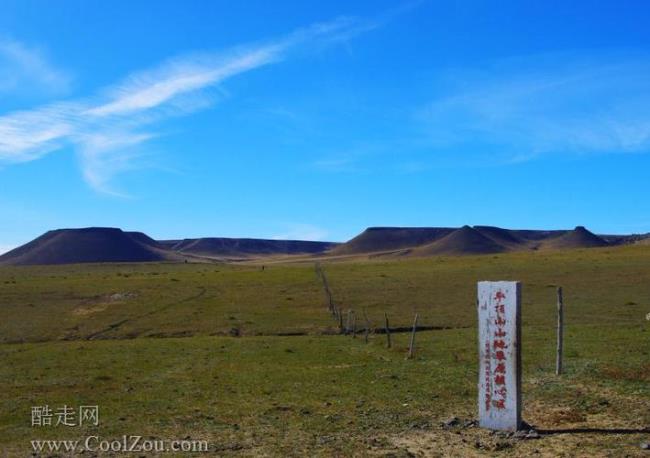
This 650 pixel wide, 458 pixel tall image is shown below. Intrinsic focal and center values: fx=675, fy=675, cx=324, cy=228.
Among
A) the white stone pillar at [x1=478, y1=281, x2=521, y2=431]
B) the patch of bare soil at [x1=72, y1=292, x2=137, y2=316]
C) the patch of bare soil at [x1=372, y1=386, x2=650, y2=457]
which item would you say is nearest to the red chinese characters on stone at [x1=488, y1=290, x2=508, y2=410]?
the white stone pillar at [x1=478, y1=281, x2=521, y2=431]

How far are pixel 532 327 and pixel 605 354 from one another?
11.4 m

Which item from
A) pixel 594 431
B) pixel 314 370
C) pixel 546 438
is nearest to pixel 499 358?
pixel 546 438

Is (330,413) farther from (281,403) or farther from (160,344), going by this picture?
(160,344)

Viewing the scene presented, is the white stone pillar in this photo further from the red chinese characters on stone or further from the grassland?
the grassland

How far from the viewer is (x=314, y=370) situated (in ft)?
72.4

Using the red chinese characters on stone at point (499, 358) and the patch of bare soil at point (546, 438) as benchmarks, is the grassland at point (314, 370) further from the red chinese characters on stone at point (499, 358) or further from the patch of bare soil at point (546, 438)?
the red chinese characters on stone at point (499, 358)

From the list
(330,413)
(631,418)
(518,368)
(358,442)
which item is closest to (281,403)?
(330,413)

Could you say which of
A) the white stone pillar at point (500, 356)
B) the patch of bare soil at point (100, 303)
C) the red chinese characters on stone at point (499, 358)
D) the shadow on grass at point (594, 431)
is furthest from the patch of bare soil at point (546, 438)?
the patch of bare soil at point (100, 303)

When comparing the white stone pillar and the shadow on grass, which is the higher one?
the white stone pillar

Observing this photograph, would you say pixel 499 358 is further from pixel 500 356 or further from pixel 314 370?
pixel 314 370

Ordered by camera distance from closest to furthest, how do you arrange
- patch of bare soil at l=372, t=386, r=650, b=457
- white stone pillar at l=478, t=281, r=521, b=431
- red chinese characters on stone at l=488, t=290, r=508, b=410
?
patch of bare soil at l=372, t=386, r=650, b=457 < white stone pillar at l=478, t=281, r=521, b=431 < red chinese characters on stone at l=488, t=290, r=508, b=410

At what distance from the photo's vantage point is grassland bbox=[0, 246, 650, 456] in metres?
12.9

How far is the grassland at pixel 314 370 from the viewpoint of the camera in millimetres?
12859

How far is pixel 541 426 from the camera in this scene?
12.8 metres
